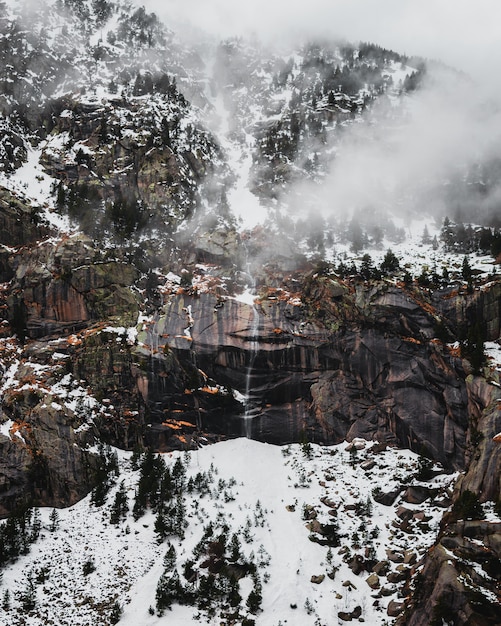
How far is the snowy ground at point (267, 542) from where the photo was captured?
92.8ft

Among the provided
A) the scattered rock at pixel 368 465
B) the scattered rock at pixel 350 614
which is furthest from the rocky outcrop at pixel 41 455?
the scattered rock at pixel 368 465

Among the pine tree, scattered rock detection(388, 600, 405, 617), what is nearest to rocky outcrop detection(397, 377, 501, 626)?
scattered rock detection(388, 600, 405, 617)

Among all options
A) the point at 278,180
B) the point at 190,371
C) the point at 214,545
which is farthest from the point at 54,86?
the point at 214,545

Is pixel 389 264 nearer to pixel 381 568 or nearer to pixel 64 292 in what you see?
pixel 381 568

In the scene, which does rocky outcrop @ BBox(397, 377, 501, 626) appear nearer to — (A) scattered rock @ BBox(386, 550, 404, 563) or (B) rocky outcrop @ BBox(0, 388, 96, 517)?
(A) scattered rock @ BBox(386, 550, 404, 563)

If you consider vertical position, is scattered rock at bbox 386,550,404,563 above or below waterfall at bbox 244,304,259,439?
below

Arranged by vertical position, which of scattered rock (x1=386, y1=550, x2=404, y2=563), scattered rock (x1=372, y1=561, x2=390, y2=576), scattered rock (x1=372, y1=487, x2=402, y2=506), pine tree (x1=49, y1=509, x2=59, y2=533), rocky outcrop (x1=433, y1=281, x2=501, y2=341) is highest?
rocky outcrop (x1=433, y1=281, x2=501, y2=341)

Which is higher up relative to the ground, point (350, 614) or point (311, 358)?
point (311, 358)

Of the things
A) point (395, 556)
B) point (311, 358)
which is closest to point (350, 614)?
point (395, 556)

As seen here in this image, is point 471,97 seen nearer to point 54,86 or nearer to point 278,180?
point 278,180

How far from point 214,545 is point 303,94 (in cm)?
7924

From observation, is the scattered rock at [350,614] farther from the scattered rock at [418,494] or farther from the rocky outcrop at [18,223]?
the rocky outcrop at [18,223]

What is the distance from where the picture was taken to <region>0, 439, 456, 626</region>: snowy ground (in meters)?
28.3

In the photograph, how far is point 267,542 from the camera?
34562mm
